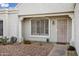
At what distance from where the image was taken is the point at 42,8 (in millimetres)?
9938

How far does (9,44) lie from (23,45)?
665mm

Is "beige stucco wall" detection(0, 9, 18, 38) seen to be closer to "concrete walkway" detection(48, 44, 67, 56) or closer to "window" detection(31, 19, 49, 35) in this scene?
"window" detection(31, 19, 49, 35)

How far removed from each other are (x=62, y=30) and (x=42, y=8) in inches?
61.1

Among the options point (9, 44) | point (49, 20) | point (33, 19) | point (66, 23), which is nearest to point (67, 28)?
point (66, 23)

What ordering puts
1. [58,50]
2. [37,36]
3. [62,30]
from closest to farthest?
[58,50] < [62,30] < [37,36]

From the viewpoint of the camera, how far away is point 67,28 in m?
9.56

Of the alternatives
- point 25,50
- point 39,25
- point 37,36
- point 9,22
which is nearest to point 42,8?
point 39,25

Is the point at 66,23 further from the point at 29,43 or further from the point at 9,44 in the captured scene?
the point at 9,44

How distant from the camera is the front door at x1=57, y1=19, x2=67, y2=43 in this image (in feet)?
31.4

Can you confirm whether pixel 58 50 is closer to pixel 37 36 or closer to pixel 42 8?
pixel 37 36

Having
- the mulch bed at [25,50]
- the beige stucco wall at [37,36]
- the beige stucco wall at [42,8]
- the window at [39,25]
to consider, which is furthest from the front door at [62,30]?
the mulch bed at [25,50]

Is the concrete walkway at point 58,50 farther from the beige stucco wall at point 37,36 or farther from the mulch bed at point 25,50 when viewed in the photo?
the beige stucco wall at point 37,36

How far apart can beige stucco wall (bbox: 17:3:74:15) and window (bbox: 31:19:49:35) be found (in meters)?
0.57

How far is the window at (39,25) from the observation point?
10425 mm
